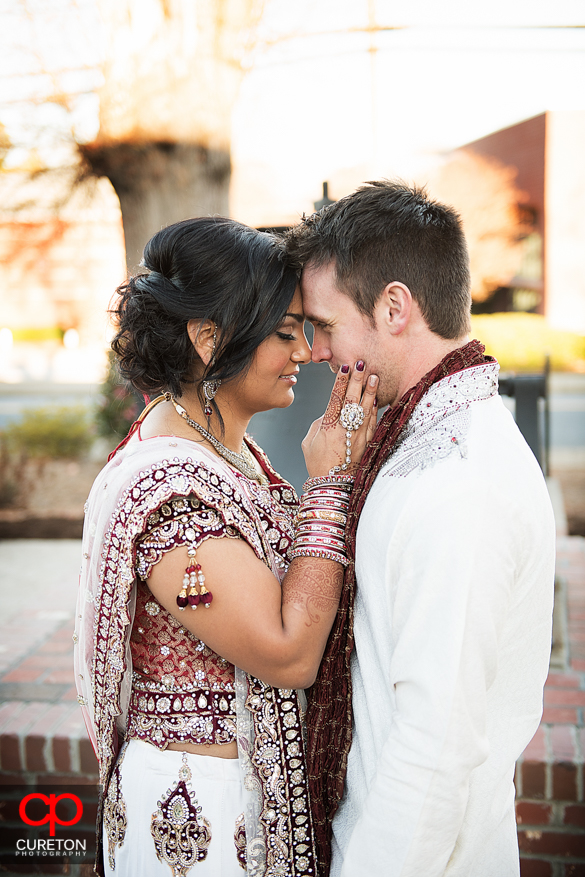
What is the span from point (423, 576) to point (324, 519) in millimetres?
332

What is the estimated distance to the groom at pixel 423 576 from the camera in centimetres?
111

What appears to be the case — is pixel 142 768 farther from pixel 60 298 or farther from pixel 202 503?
pixel 60 298

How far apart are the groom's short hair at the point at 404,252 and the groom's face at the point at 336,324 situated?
0.08ft

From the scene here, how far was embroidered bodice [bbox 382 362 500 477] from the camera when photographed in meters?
1.25

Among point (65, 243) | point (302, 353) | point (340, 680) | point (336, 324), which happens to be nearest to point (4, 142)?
point (65, 243)

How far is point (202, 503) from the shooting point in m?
1.35

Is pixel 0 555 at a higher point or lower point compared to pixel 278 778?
lower

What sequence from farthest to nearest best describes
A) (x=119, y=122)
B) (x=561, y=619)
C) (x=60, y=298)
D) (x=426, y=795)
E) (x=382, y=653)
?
(x=60, y=298)
(x=119, y=122)
(x=561, y=619)
(x=382, y=653)
(x=426, y=795)

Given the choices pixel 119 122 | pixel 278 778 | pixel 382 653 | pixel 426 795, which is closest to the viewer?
pixel 426 795

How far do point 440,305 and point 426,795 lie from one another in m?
0.94

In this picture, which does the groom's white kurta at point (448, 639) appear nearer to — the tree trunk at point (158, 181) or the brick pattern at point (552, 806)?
the brick pattern at point (552, 806)

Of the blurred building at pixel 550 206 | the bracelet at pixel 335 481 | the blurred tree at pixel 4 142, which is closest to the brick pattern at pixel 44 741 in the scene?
the bracelet at pixel 335 481

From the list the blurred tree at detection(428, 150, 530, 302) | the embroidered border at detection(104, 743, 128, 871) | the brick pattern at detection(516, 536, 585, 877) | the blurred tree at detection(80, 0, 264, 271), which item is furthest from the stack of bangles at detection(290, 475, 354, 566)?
the blurred tree at detection(428, 150, 530, 302)

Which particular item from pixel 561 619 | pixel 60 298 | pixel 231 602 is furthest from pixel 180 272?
pixel 60 298
